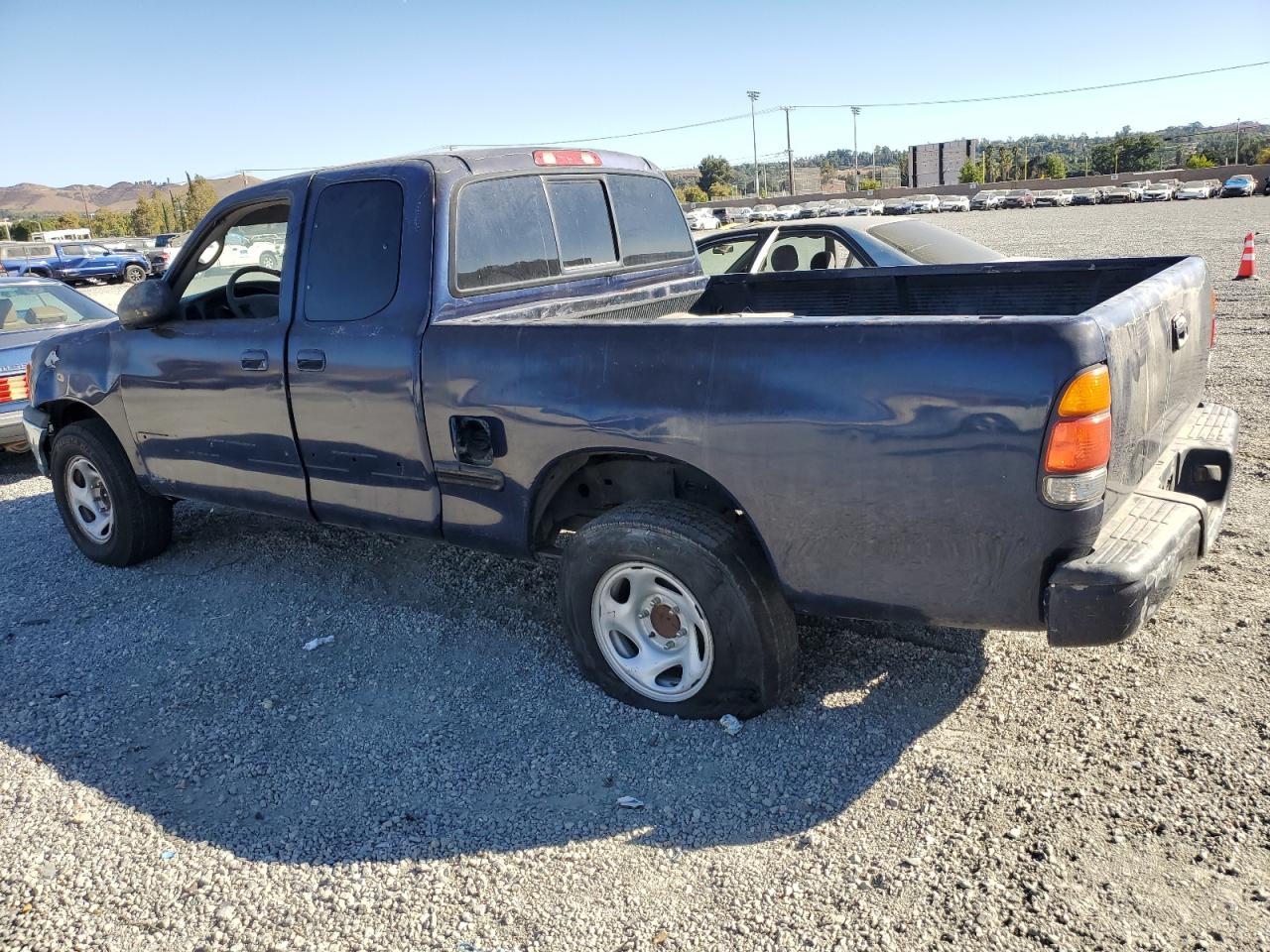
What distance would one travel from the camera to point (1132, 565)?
105 inches

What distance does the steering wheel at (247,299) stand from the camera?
5062 millimetres

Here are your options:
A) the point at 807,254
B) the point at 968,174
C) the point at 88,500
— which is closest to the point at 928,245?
the point at 807,254

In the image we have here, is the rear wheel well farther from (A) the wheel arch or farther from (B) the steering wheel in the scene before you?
(B) the steering wheel

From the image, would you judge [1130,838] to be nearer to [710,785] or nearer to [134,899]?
[710,785]

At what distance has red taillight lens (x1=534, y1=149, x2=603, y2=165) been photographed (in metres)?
4.39

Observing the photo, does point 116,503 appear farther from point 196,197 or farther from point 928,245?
point 196,197

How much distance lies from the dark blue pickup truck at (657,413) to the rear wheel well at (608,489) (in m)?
0.02

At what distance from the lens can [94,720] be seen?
3814mm

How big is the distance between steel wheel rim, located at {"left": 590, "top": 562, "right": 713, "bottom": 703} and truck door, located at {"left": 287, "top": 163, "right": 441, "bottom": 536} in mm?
873

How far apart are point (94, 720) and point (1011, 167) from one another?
142604mm

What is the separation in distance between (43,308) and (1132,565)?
30.8 feet

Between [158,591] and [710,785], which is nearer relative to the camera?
[710,785]

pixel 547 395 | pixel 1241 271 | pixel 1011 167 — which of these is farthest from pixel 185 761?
pixel 1011 167

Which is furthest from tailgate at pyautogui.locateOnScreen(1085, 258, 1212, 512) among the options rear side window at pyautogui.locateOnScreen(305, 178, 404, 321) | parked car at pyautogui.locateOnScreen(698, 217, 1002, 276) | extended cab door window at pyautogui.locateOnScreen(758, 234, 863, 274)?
extended cab door window at pyautogui.locateOnScreen(758, 234, 863, 274)
